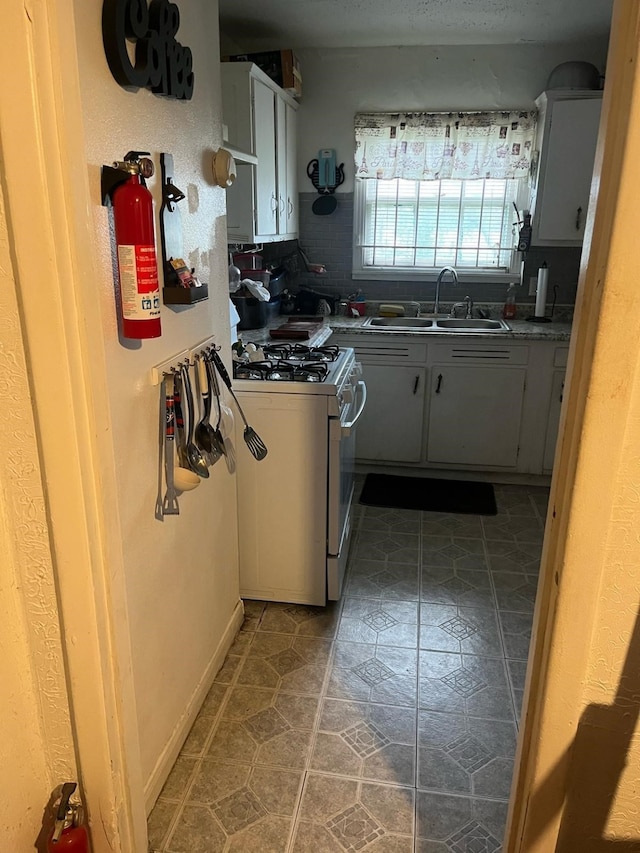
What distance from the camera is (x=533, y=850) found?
1.18 metres

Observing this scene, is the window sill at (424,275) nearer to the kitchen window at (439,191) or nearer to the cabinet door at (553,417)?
the kitchen window at (439,191)

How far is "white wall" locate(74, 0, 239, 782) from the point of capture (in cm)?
132

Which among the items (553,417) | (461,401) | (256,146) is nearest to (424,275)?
(461,401)

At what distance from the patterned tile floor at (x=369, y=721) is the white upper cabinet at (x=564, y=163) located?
2017mm

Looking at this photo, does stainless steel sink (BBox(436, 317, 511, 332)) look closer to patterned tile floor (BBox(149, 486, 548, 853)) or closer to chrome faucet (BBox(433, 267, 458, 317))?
chrome faucet (BBox(433, 267, 458, 317))

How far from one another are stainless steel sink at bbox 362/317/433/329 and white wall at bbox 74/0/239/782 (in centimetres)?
195

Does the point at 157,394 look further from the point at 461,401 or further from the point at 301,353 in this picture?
the point at 461,401

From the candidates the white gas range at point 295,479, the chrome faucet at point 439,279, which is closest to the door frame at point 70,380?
the white gas range at point 295,479

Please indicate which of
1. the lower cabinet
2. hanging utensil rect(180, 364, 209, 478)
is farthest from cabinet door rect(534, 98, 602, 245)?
hanging utensil rect(180, 364, 209, 478)

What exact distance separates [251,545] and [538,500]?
1898 mm

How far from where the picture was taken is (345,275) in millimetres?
4395

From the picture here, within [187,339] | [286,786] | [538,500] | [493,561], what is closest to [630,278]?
[187,339]

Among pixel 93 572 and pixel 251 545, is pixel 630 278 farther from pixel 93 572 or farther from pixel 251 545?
pixel 251 545

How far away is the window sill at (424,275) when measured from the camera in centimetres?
420
